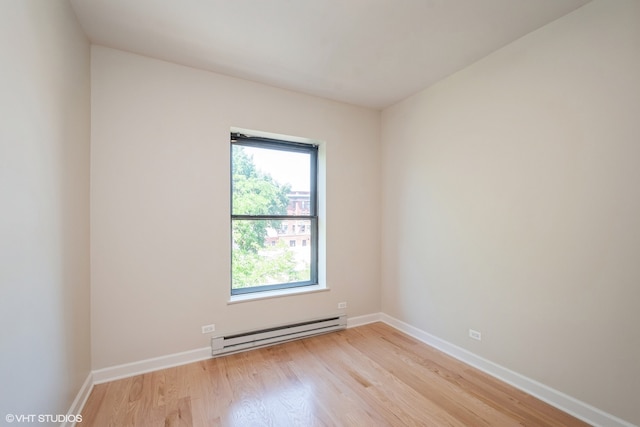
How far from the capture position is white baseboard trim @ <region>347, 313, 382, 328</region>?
337 centimetres

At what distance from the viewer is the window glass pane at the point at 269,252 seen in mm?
2918

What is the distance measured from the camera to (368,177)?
3539mm

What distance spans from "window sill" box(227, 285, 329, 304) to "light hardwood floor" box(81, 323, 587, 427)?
0.52 meters

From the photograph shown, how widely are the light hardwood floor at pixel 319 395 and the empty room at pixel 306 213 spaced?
2 cm

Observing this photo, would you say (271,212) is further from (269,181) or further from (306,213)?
(306,213)

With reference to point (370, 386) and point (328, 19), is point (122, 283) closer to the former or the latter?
point (370, 386)

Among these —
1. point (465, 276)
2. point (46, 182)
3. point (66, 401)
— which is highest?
point (46, 182)

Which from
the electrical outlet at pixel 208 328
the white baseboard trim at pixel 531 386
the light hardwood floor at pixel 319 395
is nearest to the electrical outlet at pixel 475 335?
the white baseboard trim at pixel 531 386

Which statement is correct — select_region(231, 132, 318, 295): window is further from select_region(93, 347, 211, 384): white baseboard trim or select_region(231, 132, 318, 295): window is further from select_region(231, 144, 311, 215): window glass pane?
select_region(93, 347, 211, 384): white baseboard trim

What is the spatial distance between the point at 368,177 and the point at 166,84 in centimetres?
241

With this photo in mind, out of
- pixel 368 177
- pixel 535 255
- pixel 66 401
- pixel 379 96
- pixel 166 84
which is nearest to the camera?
pixel 66 401

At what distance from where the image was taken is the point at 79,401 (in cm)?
187

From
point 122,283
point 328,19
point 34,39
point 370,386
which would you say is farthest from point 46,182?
point 370,386

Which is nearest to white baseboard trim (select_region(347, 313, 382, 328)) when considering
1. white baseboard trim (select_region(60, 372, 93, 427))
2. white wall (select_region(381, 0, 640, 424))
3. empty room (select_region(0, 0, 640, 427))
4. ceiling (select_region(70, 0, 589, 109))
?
empty room (select_region(0, 0, 640, 427))
